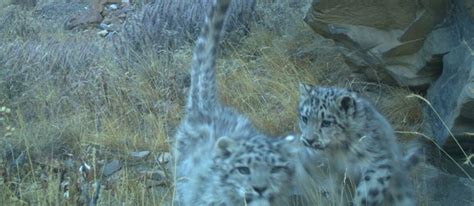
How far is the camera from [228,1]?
6.52m

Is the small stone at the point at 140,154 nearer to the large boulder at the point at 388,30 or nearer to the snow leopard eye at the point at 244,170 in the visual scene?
the large boulder at the point at 388,30

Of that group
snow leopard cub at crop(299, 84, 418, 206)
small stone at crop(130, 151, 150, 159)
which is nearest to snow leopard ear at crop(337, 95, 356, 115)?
snow leopard cub at crop(299, 84, 418, 206)

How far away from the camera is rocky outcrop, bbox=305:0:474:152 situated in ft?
22.4

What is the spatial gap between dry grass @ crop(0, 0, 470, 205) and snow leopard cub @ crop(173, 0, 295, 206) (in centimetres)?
35

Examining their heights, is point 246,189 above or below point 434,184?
above

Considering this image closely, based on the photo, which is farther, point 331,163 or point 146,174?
point 146,174

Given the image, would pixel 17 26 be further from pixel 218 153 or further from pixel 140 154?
pixel 218 153

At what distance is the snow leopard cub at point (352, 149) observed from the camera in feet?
18.8

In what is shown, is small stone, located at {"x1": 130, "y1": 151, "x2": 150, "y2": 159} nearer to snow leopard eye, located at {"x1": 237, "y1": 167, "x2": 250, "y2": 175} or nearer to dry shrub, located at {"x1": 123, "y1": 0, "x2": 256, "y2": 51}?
snow leopard eye, located at {"x1": 237, "y1": 167, "x2": 250, "y2": 175}

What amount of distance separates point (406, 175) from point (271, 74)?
345 cm

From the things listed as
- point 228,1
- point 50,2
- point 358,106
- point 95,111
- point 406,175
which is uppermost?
point 228,1

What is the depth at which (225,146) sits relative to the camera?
573 cm

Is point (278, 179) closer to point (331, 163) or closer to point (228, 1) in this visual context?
point (331, 163)

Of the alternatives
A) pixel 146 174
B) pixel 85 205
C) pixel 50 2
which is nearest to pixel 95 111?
pixel 146 174
